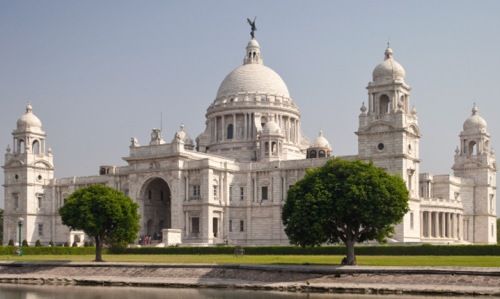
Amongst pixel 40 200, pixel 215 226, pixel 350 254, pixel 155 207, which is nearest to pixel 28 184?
pixel 40 200

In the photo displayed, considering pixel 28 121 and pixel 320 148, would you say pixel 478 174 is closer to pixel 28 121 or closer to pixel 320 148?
pixel 320 148

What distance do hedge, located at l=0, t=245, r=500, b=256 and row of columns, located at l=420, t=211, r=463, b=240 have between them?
27.0 m

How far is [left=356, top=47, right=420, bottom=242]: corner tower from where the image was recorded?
325 ft

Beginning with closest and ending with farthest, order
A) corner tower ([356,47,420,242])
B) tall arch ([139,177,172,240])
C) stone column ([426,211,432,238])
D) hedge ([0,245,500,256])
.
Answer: hedge ([0,245,500,256]), corner tower ([356,47,420,242]), stone column ([426,211,432,238]), tall arch ([139,177,172,240])

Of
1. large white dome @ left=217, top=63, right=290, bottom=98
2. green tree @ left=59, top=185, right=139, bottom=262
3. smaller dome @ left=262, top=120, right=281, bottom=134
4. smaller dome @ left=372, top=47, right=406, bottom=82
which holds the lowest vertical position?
green tree @ left=59, top=185, right=139, bottom=262

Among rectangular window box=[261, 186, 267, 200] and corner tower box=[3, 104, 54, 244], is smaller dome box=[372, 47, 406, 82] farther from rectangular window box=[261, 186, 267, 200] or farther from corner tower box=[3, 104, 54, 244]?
corner tower box=[3, 104, 54, 244]

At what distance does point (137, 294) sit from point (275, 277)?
10.1m

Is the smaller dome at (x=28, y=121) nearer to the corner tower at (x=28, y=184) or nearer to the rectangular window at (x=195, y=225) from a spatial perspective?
the corner tower at (x=28, y=184)

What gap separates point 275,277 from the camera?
58188 mm

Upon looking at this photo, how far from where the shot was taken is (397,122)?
99.4 meters

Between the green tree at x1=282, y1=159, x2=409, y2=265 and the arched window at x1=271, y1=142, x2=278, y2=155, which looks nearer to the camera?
the green tree at x1=282, y1=159, x2=409, y2=265

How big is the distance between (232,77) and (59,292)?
84526 millimetres

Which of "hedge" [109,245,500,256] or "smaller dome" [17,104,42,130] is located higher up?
"smaller dome" [17,104,42,130]

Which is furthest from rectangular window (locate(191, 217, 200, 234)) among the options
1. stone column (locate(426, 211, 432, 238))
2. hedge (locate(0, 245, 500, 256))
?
stone column (locate(426, 211, 432, 238))
